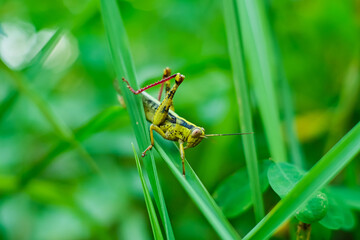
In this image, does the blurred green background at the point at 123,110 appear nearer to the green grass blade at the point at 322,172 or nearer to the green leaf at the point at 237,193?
the green leaf at the point at 237,193

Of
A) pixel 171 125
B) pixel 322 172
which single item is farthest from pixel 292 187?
pixel 171 125

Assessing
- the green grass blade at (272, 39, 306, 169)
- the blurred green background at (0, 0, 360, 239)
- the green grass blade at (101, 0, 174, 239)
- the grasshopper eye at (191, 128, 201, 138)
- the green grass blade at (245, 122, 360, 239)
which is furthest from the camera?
the blurred green background at (0, 0, 360, 239)

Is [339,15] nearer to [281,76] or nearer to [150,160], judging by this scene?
[281,76]

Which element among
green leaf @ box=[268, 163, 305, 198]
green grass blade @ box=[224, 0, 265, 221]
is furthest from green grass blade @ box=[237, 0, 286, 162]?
green leaf @ box=[268, 163, 305, 198]

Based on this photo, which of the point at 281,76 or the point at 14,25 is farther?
the point at 14,25

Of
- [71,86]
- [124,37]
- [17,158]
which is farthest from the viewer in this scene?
[71,86]

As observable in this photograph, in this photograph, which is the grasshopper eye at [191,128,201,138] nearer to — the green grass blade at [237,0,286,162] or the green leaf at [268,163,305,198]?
the green grass blade at [237,0,286,162]

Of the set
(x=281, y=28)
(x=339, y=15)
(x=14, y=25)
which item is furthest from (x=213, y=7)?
(x=14, y=25)

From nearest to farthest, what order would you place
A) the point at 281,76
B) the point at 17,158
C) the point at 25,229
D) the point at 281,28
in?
the point at 281,76 < the point at 25,229 < the point at 17,158 < the point at 281,28
